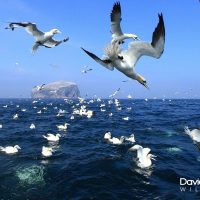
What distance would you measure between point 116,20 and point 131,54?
6.42 feet

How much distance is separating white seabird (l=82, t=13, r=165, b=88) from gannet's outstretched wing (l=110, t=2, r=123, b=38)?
1450 mm

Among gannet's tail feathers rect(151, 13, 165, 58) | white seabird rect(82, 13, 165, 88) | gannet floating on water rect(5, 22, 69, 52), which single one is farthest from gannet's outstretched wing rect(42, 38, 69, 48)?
gannet's tail feathers rect(151, 13, 165, 58)

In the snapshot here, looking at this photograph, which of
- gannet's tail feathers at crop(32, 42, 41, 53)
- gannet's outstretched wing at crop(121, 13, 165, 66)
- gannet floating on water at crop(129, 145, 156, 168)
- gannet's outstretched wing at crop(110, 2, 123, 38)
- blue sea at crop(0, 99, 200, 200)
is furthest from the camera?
gannet floating on water at crop(129, 145, 156, 168)

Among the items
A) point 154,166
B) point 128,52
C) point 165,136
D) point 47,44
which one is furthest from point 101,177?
point 165,136

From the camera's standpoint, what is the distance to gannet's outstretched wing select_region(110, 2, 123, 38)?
11.3 meters

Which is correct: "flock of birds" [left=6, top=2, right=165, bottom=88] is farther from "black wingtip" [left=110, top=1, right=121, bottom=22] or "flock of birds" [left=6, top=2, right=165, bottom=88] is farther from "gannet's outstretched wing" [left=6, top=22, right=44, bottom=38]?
"gannet's outstretched wing" [left=6, top=22, right=44, bottom=38]

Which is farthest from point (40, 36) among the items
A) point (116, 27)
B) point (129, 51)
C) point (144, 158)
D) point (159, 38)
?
point (144, 158)

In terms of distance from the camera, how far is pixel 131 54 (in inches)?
412

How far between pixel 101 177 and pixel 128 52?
28.3 feet

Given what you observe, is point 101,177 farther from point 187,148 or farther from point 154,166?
point 187,148

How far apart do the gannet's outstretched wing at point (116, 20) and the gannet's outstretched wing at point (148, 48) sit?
5.04ft

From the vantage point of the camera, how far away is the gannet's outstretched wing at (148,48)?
368 inches

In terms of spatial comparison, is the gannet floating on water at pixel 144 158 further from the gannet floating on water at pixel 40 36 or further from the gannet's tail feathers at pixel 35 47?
the gannet's tail feathers at pixel 35 47

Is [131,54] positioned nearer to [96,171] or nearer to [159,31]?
[159,31]
